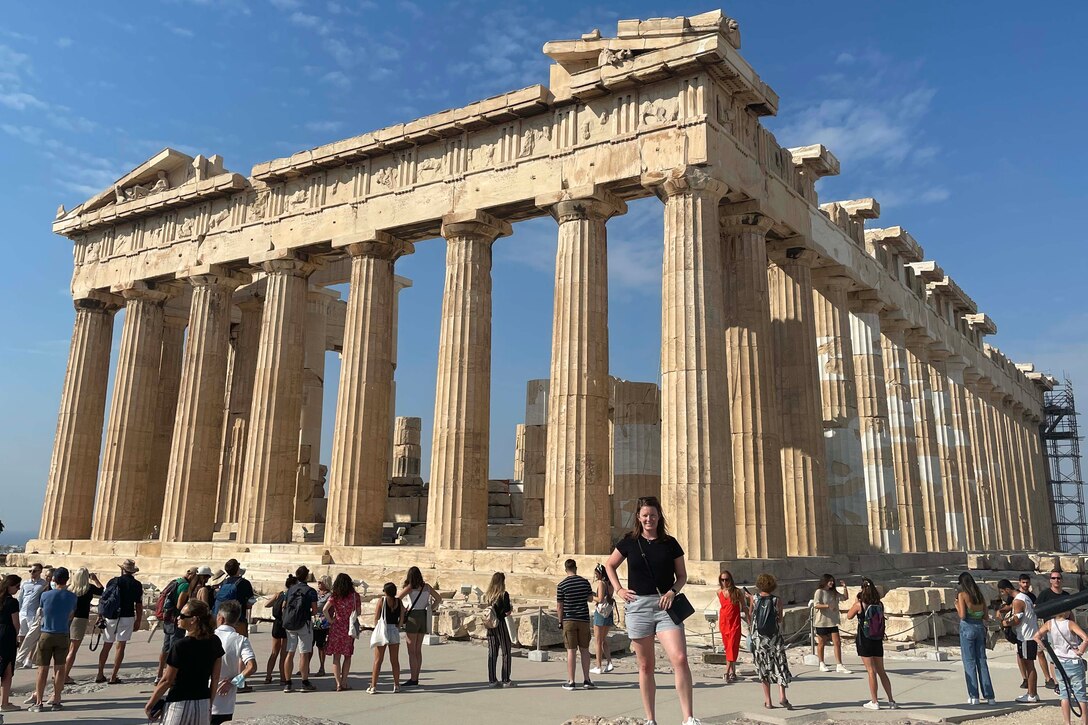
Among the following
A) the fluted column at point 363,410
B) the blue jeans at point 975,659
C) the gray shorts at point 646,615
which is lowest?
the blue jeans at point 975,659

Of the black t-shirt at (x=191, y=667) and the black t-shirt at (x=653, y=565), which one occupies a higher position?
the black t-shirt at (x=653, y=565)

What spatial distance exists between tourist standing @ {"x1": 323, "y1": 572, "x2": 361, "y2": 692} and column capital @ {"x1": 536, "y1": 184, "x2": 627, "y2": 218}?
11721 mm

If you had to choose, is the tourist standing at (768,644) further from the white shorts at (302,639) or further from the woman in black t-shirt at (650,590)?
the white shorts at (302,639)

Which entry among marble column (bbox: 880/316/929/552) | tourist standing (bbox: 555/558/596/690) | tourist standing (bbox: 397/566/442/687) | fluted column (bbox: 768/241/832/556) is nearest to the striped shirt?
tourist standing (bbox: 555/558/596/690)

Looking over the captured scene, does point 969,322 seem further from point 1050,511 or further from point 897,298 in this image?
point 1050,511

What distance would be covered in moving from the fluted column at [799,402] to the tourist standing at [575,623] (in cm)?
1231

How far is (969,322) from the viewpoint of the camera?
130ft

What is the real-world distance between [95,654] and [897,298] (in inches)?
1050

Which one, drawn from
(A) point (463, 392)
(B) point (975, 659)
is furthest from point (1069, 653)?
(A) point (463, 392)

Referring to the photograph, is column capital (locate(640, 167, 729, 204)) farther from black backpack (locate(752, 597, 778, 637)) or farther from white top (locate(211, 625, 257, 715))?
white top (locate(211, 625, 257, 715))

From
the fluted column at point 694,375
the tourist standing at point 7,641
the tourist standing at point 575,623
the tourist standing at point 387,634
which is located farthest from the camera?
the fluted column at point 694,375

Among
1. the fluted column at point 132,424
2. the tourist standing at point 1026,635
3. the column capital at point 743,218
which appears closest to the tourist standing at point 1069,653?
the tourist standing at point 1026,635

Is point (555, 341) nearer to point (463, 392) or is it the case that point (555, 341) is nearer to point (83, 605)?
point (463, 392)

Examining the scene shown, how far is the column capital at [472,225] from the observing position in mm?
21938
